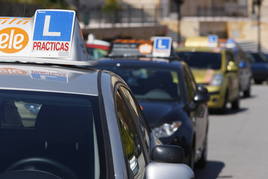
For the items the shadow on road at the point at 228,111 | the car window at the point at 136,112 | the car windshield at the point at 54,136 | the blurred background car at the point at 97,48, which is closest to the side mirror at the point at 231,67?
the shadow on road at the point at 228,111

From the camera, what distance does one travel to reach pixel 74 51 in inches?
222

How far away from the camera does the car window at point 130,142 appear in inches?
176

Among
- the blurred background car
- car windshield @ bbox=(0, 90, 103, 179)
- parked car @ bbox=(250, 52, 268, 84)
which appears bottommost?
parked car @ bbox=(250, 52, 268, 84)

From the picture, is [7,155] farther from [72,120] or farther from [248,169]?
[248,169]

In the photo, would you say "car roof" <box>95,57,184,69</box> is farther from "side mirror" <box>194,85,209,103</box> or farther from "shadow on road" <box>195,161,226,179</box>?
"shadow on road" <box>195,161,226,179</box>

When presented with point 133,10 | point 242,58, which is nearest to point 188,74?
point 242,58

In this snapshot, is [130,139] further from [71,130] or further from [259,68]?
[259,68]

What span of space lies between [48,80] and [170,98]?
636cm

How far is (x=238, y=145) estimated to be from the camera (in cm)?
1489

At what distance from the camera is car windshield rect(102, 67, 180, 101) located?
36.7ft

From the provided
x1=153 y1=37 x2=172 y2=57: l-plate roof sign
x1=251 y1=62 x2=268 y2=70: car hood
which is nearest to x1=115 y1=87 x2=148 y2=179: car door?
x1=153 y1=37 x2=172 y2=57: l-plate roof sign

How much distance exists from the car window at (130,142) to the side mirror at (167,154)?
0.08m

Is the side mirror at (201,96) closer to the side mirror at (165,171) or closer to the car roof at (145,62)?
the car roof at (145,62)

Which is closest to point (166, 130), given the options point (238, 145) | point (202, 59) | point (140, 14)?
point (238, 145)
